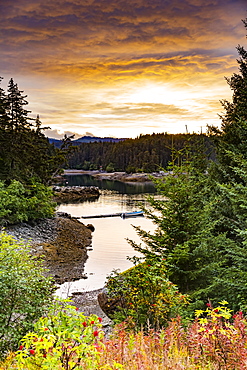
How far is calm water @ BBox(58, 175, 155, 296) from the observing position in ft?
52.9

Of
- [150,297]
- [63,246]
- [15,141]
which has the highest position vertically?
[15,141]

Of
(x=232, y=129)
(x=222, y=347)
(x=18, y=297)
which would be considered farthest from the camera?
(x=232, y=129)

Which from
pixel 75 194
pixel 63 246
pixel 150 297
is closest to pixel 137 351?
pixel 150 297

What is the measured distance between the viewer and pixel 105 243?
24656 millimetres

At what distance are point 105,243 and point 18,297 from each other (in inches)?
779

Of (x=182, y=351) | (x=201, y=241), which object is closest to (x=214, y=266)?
(x=201, y=241)

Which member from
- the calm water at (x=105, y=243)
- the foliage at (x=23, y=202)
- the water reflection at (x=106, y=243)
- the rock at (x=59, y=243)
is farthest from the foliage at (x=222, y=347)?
the foliage at (x=23, y=202)

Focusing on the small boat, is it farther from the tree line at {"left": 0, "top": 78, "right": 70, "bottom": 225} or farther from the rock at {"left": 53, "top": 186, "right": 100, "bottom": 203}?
the rock at {"left": 53, "top": 186, "right": 100, "bottom": 203}

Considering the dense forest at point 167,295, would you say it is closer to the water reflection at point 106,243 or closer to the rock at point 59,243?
the water reflection at point 106,243

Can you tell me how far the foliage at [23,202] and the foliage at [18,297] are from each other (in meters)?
14.9

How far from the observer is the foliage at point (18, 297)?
486 cm

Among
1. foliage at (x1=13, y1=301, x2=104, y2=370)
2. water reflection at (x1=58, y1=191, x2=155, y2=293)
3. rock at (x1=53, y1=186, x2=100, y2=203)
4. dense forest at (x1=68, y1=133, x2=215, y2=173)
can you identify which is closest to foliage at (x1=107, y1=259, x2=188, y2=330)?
foliage at (x1=13, y1=301, x2=104, y2=370)

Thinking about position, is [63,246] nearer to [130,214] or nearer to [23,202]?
[23,202]

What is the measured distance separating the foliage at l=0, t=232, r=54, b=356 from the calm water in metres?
4.89
